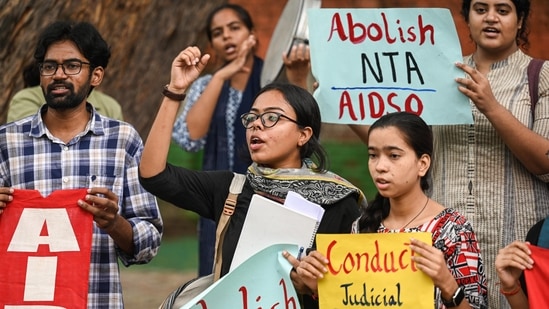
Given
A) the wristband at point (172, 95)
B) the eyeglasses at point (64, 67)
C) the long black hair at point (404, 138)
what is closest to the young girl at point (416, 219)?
the long black hair at point (404, 138)

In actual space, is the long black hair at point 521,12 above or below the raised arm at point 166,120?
above

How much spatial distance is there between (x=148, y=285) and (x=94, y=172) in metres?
5.19

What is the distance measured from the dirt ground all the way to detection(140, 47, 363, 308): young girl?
4656mm

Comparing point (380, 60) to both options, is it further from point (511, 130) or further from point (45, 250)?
point (45, 250)

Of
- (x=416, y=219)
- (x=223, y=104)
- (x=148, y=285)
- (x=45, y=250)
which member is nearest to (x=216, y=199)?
(x=45, y=250)

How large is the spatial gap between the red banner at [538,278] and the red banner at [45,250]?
1.67 metres

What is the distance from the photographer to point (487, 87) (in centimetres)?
518

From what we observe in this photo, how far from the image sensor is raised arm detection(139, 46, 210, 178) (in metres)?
4.95

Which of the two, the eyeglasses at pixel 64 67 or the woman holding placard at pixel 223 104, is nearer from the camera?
the eyeglasses at pixel 64 67

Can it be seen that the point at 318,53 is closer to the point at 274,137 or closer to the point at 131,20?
the point at 274,137

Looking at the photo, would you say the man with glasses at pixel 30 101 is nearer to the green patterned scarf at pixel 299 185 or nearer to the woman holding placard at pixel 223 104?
the woman holding placard at pixel 223 104

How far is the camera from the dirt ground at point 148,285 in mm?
9680

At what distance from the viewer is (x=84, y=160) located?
17.1 ft

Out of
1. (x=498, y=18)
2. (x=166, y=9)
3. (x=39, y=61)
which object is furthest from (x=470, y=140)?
(x=166, y=9)
